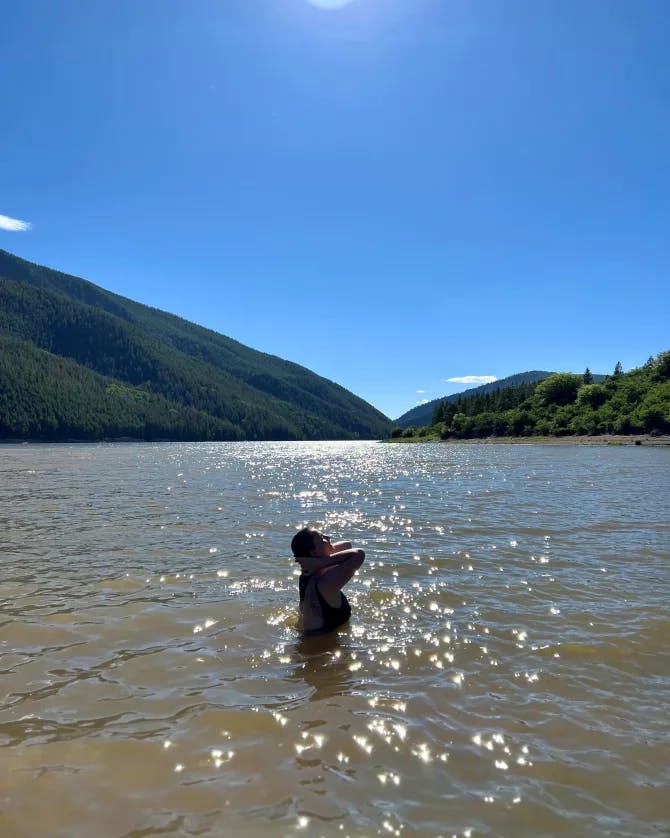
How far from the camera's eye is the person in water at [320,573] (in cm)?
867

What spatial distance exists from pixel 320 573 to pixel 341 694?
7.66ft

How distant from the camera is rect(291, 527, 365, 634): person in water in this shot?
28.5 feet

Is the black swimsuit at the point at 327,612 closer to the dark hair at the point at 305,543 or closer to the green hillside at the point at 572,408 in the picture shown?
the dark hair at the point at 305,543

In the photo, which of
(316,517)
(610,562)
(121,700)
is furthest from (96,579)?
(610,562)

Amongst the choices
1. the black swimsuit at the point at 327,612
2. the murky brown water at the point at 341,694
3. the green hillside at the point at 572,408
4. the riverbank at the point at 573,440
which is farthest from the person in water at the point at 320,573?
the green hillside at the point at 572,408

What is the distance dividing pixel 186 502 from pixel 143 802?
73.0 feet

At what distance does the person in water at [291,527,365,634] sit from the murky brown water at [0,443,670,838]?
0.41 metres

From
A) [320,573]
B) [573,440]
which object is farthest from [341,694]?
[573,440]

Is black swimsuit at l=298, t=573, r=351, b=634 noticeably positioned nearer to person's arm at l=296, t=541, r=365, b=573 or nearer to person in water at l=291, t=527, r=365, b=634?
person in water at l=291, t=527, r=365, b=634

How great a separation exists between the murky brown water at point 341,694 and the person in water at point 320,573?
41 centimetres

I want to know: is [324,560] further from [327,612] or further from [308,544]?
[327,612]

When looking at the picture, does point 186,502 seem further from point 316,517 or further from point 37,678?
point 37,678

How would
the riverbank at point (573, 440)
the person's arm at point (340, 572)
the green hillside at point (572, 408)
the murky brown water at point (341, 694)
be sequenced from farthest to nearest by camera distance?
the green hillside at point (572, 408)
the riverbank at point (573, 440)
the person's arm at point (340, 572)
the murky brown water at point (341, 694)

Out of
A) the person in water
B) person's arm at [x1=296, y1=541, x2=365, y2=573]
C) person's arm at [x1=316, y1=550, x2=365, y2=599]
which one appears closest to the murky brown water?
the person in water
